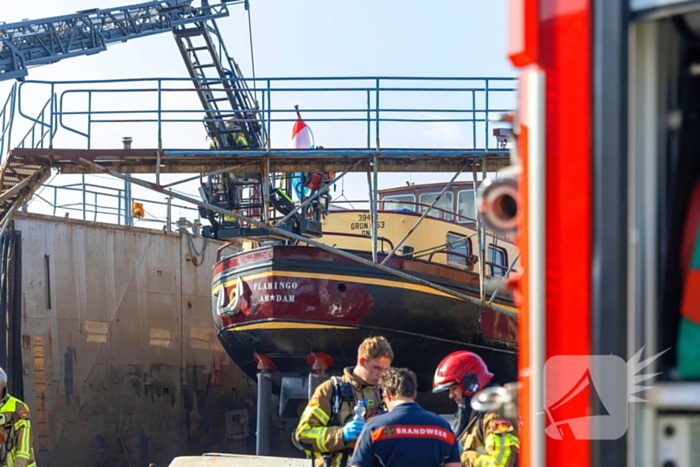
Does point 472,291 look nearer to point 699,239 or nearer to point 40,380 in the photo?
point 40,380

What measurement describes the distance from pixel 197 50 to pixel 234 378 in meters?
5.85

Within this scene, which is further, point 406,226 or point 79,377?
point 79,377

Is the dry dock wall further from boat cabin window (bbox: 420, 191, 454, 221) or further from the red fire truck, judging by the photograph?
the red fire truck

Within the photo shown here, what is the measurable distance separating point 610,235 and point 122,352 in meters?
14.2

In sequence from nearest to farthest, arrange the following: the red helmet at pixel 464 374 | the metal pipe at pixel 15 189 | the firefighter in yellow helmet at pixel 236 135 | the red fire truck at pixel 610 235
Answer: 1. the red fire truck at pixel 610 235
2. the red helmet at pixel 464 374
3. the metal pipe at pixel 15 189
4. the firefighter in yellow helmet at pixel 236 135

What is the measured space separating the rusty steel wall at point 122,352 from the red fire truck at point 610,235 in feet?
41.9

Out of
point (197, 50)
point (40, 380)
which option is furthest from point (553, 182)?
point (197, 50)

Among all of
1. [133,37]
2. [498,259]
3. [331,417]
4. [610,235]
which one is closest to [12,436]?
[331,417]

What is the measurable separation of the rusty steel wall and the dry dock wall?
0.02 m

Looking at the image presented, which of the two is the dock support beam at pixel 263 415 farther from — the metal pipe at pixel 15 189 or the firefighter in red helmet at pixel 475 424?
the firefighter in red helmet at pixel 475 424

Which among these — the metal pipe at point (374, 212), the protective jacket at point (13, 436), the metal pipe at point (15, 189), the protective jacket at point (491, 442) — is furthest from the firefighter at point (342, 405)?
the metal pipe at point (15, 189)

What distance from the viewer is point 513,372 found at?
1297 cm

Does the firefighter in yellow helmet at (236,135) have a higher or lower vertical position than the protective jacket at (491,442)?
higher

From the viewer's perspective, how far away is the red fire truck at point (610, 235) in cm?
181
